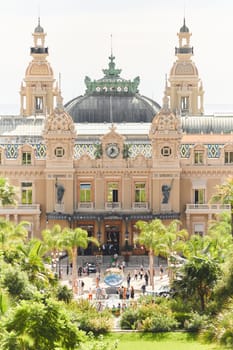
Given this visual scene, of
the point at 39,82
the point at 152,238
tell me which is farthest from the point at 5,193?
the point at 39,82

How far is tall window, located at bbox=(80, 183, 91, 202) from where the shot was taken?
112 meters

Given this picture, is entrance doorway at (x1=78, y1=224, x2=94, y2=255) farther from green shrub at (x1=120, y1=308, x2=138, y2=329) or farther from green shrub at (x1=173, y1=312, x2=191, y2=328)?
green shrub at (x1=173, y1=312, x2=191, y2=328)

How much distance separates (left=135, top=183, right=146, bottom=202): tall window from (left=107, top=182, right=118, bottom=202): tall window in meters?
1.82

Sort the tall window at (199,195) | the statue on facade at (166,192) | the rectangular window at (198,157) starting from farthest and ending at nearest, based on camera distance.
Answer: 1. the tall window at (199,195)
2. the rectangular window at (198,157)
3. the statue on facade at (166,192)

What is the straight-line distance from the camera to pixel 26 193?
112500 millimetres

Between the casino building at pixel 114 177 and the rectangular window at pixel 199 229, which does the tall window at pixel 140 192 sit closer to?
the casino building at pixel 114 177

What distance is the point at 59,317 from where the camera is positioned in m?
45.9

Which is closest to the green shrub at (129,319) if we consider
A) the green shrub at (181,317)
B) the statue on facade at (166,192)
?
the green shrub at (181,317)

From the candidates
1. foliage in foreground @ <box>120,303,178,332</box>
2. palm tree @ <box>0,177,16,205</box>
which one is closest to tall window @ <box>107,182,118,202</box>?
palm tree @ <box>0,177,16,205</box>

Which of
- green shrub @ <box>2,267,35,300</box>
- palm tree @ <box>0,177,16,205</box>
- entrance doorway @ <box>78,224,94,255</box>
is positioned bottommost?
green shrub @ <box>2,267,35,300</box>

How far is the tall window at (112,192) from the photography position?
112125mm

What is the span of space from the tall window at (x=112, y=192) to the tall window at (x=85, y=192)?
181 centimetres

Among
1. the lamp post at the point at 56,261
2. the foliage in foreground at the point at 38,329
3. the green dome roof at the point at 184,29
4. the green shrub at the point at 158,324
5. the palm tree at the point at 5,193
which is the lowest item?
the green shrub at the point at 158,324

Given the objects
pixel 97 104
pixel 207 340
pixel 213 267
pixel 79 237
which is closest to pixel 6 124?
pixel 97 104
